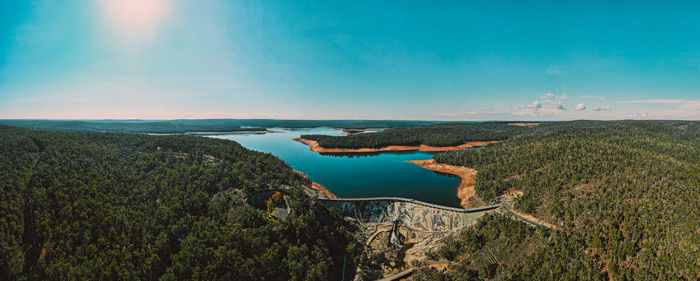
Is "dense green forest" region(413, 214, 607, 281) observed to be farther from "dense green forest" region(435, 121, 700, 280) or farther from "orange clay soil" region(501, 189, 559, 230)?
"orange clay soil" region(501, 189, 559, 230)

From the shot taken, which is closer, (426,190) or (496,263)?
(496,263)

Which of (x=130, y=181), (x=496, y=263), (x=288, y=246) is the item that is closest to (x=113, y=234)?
(x=130, y=181)

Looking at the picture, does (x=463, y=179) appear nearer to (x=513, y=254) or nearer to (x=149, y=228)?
(x=513, y=254)

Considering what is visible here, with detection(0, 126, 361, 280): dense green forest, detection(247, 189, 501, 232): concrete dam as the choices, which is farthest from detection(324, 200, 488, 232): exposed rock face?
detection(0, 126, 361, 280): dense green forest

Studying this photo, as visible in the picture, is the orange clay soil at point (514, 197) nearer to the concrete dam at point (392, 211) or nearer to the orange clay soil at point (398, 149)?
the concrete dam at point (392, 211)

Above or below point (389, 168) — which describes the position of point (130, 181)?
above

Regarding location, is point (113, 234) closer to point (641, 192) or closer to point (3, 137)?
point (3, 137)

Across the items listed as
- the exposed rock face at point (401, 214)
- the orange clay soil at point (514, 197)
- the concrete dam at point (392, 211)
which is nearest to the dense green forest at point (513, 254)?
the orange clay soil at point (514, 197)
